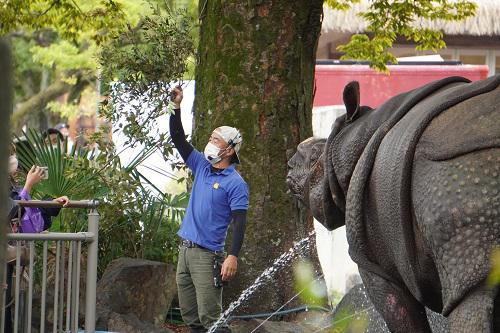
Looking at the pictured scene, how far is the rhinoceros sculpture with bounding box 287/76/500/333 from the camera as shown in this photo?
10.2 feet

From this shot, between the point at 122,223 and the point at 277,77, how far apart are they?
1.85 m

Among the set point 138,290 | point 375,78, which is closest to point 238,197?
point 138,290

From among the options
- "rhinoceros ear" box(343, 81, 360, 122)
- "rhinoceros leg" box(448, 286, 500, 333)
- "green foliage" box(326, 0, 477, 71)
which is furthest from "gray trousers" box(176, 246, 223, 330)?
"green foliage" box(326, 0, 477, 71)

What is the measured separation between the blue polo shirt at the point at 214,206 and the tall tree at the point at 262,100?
5.12 ft

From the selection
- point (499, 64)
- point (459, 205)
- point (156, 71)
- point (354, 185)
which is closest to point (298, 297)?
point (156, 71)

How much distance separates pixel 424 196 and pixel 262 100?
5.61 meters

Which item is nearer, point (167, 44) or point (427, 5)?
point (167, 44)

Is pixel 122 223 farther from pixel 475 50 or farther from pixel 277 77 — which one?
pixel 475 50

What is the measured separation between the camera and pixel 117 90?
8.13 meters

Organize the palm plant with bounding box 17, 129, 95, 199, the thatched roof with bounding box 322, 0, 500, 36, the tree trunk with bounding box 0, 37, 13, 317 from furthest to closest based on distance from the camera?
the thatched roof with bounding box 322, 0, 500, 36 → the palm plant with bounding box 17, 129, 95, 199 → the tree trunk with bounding box 0, 37, 13, 317

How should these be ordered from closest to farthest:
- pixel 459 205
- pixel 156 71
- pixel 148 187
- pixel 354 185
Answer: pixel 459 205
pixel 354 185
pixel 156 71
pixel 148 187

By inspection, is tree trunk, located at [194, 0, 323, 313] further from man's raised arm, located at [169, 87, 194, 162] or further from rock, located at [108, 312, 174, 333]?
man's raised arm, located at [169, 87, 194, 162]

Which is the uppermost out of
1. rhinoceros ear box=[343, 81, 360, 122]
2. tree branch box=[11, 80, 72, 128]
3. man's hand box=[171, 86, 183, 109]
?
rhinoceros ear box=[343, 81, 360, 122]

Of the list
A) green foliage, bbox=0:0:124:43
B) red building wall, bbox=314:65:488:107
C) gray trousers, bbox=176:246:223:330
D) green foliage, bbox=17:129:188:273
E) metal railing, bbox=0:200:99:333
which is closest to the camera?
metal railing, bbox=0:200:99:333
